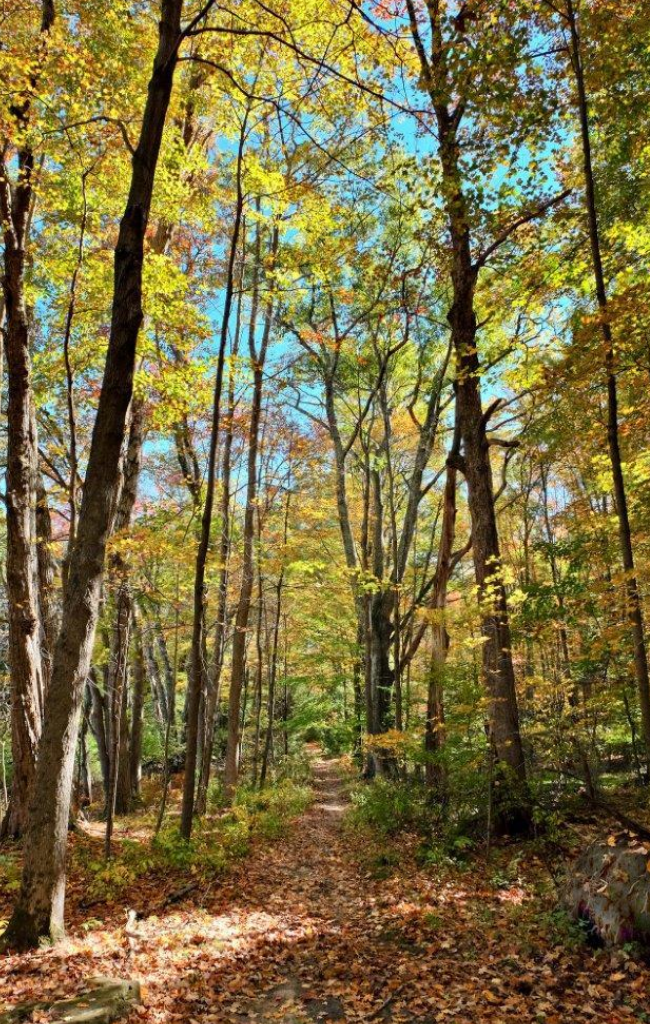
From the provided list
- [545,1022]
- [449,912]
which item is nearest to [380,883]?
[449,912]

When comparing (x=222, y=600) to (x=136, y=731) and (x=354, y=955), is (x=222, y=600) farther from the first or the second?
(x=354, y=955)

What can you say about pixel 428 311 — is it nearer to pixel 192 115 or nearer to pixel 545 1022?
pixel 192 115

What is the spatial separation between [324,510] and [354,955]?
11148 millimetres

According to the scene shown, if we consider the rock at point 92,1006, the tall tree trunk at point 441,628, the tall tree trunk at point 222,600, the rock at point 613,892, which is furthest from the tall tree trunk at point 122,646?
the rock at point 613,892

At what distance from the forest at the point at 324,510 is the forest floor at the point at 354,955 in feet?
0.12

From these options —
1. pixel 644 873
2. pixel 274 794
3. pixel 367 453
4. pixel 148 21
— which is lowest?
pixel 274 794

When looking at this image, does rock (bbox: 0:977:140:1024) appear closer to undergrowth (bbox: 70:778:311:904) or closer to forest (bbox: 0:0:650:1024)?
forest (bbox: 0:0:650:1024)

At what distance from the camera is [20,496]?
23.2 feet

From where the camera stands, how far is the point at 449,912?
5.73 meters

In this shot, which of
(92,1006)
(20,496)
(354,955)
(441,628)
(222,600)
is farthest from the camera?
(222,600)

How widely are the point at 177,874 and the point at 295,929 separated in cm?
204

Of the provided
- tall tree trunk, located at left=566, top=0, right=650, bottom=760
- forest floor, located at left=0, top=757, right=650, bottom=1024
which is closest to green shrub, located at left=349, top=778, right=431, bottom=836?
forest floor, located at left=0, top=757, right=650, bottom=1024

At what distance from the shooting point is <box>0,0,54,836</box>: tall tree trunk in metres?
6.92

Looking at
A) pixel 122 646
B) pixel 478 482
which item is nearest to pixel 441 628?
pixel 478 482
